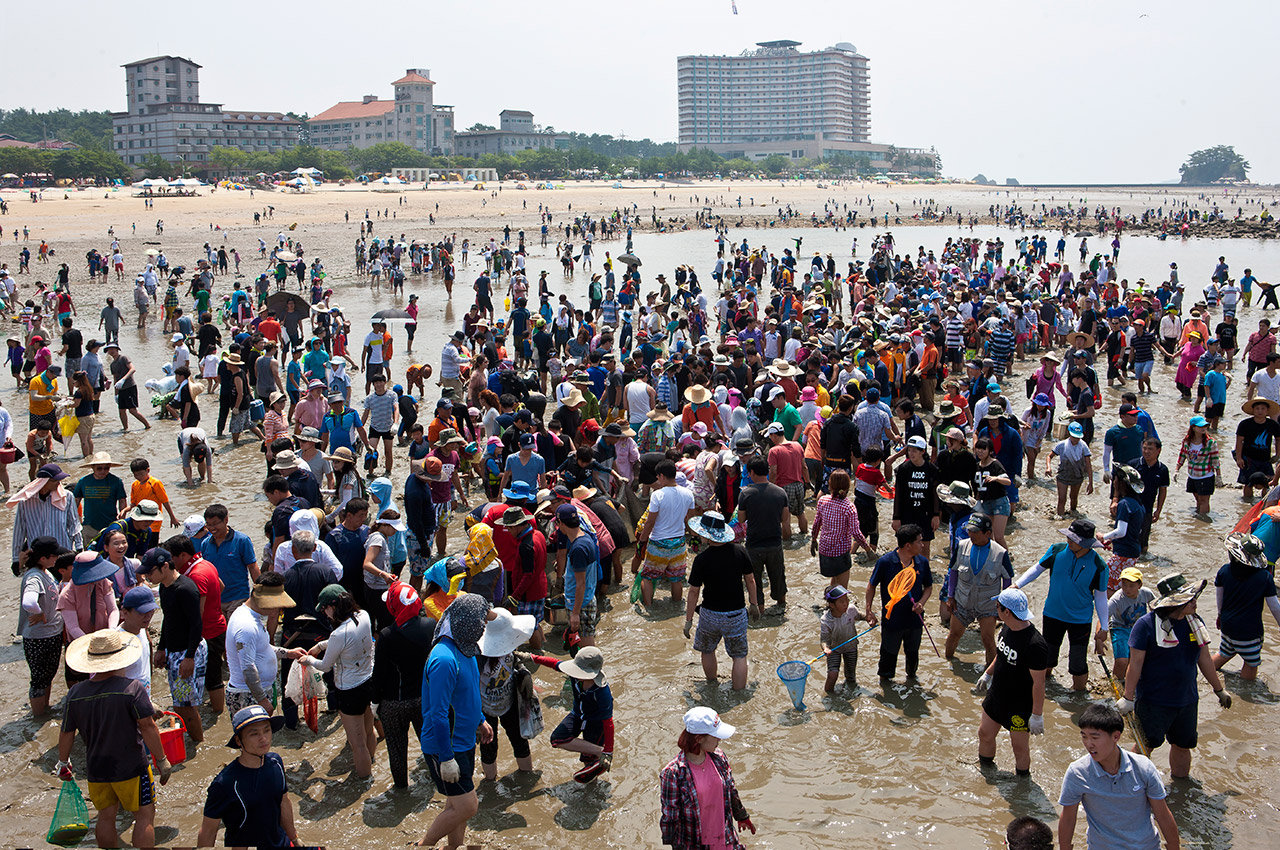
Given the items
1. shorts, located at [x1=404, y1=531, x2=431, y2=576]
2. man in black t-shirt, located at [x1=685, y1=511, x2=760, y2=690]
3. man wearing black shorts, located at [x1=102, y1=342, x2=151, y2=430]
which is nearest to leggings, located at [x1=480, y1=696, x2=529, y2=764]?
man in black t-shirt, located at [x1=685, y1=511, x2=760, y2=690]

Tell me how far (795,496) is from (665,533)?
7.51ft

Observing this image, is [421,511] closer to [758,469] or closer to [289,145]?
[758,469]

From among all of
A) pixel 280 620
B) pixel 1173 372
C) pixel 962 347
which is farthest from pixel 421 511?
pixel 1173 372

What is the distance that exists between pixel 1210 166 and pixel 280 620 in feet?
777

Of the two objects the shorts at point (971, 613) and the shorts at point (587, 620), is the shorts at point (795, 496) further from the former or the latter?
the shorts at point (587, 620)

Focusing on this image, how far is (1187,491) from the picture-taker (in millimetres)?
10812

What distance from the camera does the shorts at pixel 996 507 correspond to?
7.79m

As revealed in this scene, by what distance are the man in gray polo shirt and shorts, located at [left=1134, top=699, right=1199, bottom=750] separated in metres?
1.47

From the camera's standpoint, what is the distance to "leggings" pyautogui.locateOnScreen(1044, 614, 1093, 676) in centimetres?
664

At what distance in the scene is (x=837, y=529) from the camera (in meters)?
7.84

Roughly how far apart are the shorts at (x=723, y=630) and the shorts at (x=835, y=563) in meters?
1.43

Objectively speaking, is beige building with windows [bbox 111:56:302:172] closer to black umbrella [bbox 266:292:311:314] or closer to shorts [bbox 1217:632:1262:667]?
black umbrella [bbox 266:292:311:314]

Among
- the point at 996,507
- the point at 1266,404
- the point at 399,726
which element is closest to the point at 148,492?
the point at 399,726

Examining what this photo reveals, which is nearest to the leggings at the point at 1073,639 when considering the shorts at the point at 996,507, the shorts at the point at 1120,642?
the shorts at the point at 1120,642
